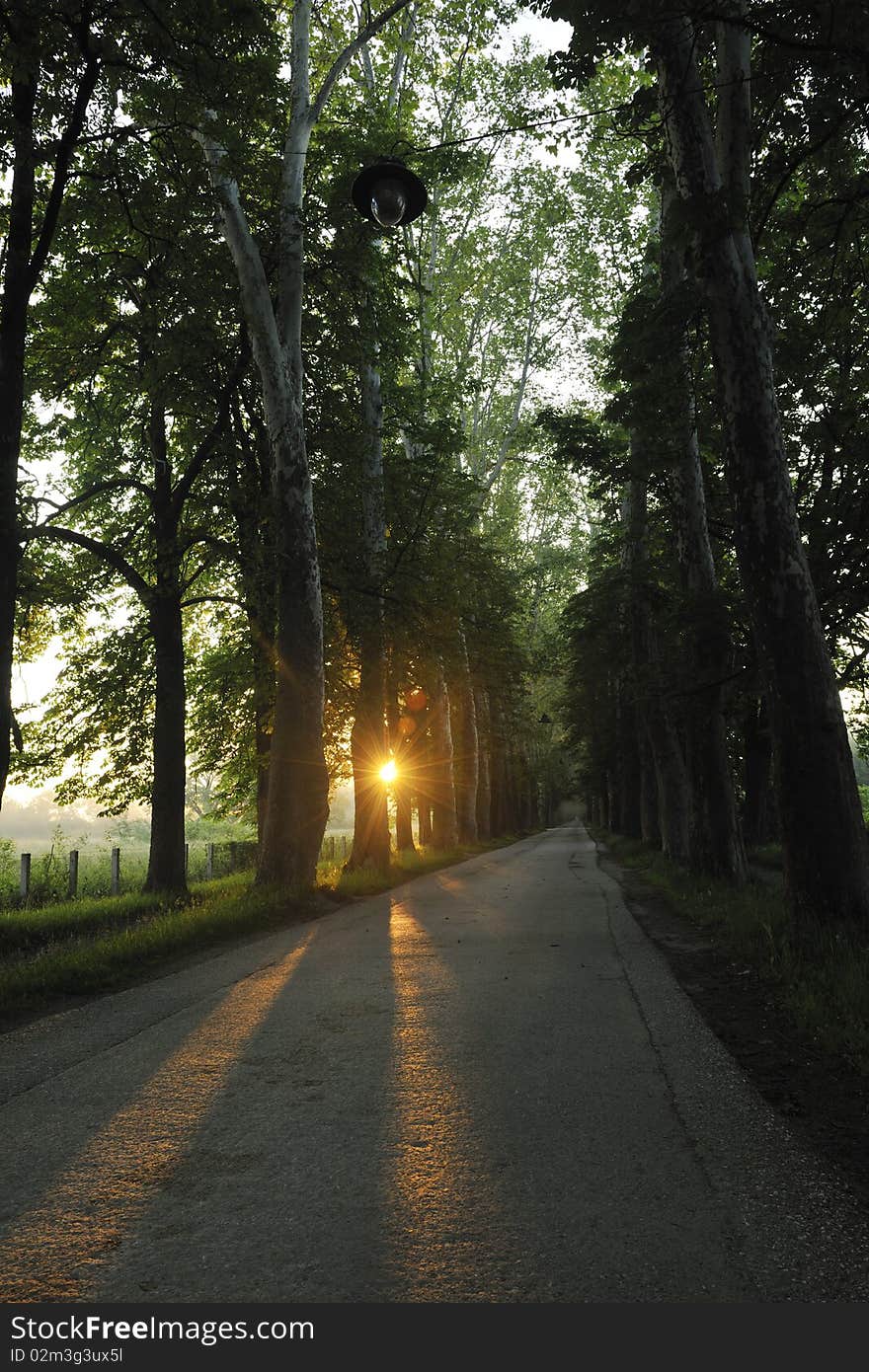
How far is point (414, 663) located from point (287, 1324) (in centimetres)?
1748

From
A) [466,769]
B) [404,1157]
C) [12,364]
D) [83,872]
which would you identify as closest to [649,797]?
[466,769]

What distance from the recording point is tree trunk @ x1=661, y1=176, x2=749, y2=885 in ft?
37.3

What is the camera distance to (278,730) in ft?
38.2

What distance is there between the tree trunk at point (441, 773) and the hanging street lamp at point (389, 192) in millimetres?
18528

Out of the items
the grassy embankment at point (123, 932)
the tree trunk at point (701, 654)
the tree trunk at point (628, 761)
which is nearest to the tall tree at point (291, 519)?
the grassy embankment at point (123, 932)

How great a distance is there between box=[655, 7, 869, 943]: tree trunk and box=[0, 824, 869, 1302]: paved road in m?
1.87

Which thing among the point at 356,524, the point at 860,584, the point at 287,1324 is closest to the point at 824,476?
the point at 860,584

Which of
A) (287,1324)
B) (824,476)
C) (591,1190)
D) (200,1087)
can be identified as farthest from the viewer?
(824,476)

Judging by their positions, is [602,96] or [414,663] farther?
[414,663]

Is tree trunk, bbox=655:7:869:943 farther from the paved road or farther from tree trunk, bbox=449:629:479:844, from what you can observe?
tree trunk, bbox=449:629:479:844

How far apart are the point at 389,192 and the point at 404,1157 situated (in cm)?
743

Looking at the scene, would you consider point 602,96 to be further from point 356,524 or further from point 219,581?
point 219,581

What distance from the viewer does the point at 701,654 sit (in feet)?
38.0

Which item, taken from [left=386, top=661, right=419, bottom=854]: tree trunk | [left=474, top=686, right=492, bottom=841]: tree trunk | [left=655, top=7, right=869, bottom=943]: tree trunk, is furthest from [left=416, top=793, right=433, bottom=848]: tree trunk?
[left=655, top=7, right=869, bottom=943]: tree trunk
